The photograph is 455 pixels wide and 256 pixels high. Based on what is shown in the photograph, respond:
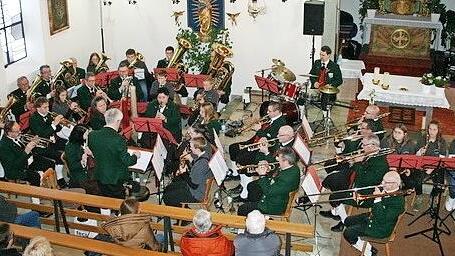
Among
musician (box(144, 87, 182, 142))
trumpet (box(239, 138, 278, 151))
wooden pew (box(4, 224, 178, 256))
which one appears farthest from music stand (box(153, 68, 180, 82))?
wooden pew (box(4, 224, 178, 256))

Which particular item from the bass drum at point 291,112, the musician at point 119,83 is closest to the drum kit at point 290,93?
the bass drum at point 291,112

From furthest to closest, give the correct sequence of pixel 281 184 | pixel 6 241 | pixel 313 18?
pixel 313 18, pixel 281 184, pixel 6 241

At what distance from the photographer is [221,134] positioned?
12125mm

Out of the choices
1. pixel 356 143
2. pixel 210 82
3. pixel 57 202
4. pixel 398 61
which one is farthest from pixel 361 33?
pixel 57 202

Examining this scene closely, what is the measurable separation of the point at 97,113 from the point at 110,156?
197 cm

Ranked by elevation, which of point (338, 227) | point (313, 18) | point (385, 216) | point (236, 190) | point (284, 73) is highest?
point (313, 18)

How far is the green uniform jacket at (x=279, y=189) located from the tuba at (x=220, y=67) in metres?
4.44

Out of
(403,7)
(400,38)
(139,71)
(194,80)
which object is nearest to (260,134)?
(194,80)

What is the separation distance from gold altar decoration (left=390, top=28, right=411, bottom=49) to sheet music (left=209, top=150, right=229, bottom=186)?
9.84m

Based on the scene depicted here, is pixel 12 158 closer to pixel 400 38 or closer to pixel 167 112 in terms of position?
pixel 167 112

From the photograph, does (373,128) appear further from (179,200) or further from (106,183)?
(106,183)

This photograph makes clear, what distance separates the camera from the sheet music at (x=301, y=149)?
8352 millimetres

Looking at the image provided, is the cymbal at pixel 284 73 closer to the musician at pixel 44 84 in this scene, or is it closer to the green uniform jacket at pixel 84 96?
the green uniform jacket at pixel 84 96

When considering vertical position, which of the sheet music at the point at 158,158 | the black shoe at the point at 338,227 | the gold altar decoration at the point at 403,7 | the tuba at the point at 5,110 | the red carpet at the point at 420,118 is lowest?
the black shoe at the point at 338,227
